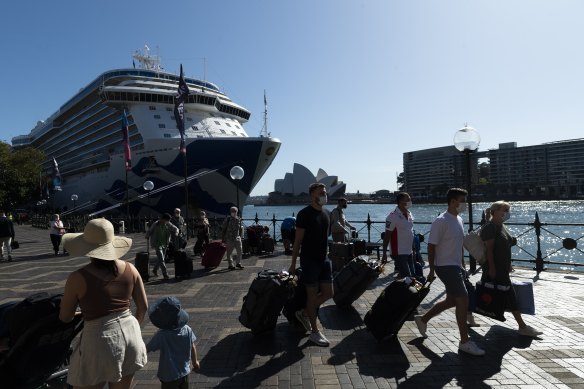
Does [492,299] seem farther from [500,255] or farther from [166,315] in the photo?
[166,315]

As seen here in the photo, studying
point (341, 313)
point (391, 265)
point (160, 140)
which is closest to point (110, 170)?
point (160, 140)

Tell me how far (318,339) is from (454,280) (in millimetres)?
1684

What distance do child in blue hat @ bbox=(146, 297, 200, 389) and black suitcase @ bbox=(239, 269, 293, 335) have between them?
1.79 metres

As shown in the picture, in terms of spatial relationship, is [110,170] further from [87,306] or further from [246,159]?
[87,306]

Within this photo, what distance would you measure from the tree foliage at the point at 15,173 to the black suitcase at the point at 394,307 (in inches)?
1523

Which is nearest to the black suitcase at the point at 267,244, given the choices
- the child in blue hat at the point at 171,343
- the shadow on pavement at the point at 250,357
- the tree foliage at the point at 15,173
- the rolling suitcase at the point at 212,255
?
the rolling suitcase at the point at 212,255

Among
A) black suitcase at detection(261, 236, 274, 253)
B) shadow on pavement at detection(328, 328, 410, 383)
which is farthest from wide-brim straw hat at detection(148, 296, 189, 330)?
black suitcase at detection(261, 236, 274, 253)

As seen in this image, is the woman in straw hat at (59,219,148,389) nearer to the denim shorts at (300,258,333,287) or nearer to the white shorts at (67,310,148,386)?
the white shorts at (67,310,148,386)

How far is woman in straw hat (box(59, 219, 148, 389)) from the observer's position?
7.92 feet

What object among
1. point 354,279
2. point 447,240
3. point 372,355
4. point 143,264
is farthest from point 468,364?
point 143,264

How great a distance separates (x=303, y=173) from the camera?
392 ft

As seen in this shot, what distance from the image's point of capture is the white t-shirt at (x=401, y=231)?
21.5 ft

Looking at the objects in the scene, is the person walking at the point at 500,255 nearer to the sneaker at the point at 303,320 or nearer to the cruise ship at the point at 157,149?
the sneaker at the point at 303,320

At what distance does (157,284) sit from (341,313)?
450 centimetres
